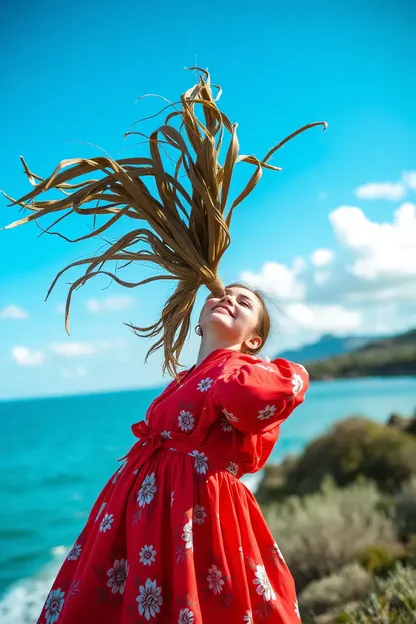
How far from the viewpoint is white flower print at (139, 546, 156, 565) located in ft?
8.39

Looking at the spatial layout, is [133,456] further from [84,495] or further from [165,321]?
[84,495]

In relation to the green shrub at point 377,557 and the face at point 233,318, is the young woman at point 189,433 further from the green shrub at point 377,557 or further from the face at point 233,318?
the green shrub at point 377,557

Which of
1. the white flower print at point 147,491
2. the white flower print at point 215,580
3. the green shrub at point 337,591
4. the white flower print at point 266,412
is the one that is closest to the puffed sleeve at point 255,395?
the white flower print at point 266,412

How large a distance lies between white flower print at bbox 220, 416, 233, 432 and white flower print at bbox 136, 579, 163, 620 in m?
0.61

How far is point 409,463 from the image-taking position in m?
9.02

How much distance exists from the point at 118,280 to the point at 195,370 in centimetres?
59

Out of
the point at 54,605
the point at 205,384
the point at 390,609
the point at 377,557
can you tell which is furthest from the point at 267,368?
the point at 377,557

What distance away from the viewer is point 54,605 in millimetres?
2686

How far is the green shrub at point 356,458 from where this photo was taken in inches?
360

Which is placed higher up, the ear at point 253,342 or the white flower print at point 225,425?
the ear at point 253,342

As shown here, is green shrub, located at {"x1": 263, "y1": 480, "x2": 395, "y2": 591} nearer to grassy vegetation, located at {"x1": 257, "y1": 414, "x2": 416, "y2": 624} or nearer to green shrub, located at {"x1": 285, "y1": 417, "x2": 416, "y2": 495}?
grassy vegetation, located at {"x1": 257, "y1": 414, "x2": 416, "y2": 624}

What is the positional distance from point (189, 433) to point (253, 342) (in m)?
0.57

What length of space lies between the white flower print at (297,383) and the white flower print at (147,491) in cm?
64

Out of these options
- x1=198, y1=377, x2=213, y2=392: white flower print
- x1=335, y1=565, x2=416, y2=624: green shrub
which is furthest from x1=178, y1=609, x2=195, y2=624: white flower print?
x1=335, y1=565, x2=416, y2=624: green shrub
